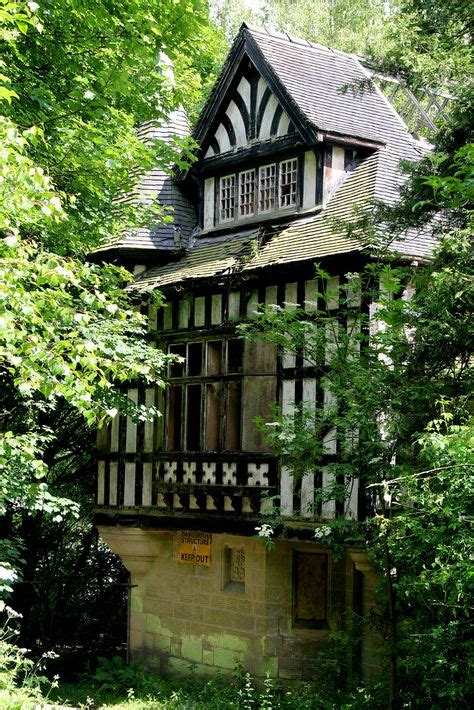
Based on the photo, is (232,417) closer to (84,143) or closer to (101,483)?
(101,483)

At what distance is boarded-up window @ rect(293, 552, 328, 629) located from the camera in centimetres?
1291

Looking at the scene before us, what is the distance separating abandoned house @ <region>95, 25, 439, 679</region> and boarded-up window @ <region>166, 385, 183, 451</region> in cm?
2

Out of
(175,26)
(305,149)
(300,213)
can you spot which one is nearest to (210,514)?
(300,213)

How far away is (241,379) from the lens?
1293cm

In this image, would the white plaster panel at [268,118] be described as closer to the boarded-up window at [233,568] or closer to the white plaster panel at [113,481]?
the white plaster panel at [113,481]

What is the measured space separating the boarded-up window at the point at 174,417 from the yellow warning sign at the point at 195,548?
134 centimetres

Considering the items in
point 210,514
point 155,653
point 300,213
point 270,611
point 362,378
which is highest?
point 300,213

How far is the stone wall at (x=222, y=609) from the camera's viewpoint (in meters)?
12.7

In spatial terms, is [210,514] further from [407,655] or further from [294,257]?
[407,655]

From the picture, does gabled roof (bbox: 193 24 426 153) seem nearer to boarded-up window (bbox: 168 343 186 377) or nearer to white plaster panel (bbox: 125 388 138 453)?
boarded-up window (bbox: 168 343 186 377)

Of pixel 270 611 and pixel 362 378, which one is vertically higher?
pixel 362 378

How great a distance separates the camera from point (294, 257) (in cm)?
1200

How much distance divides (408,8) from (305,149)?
3.81 meters

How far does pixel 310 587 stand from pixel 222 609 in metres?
1.33
